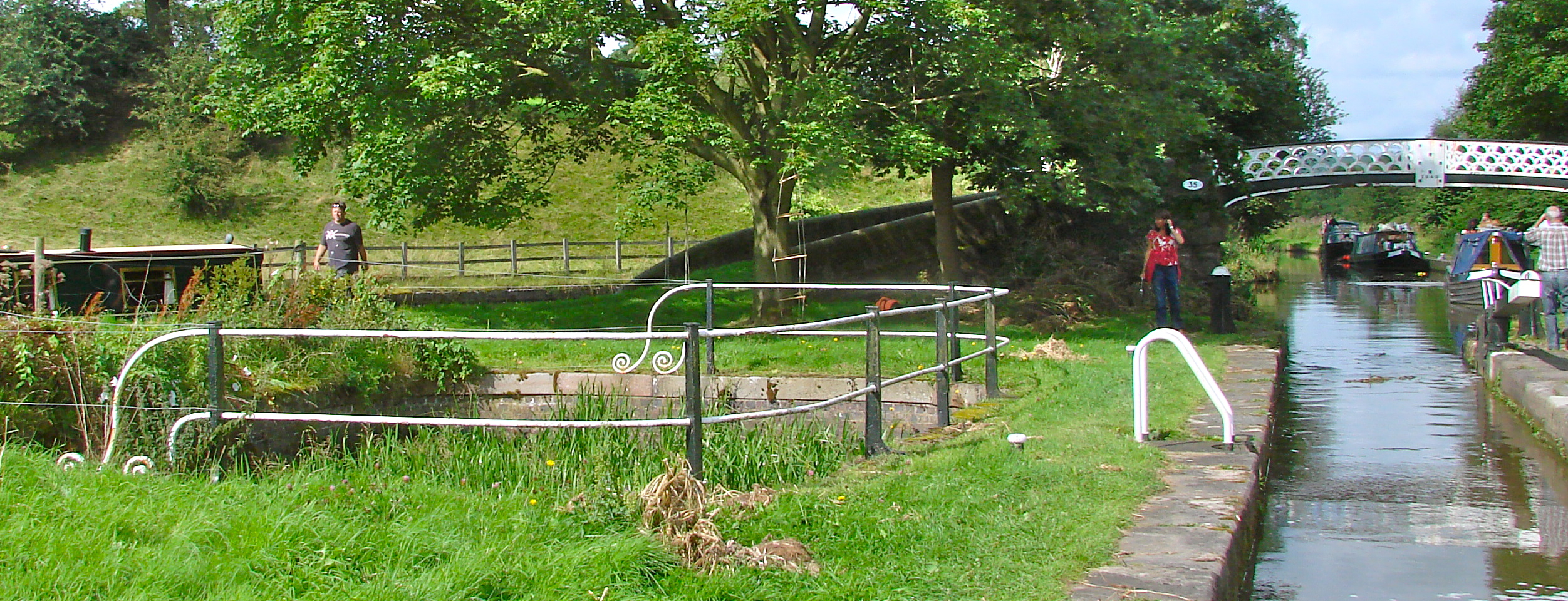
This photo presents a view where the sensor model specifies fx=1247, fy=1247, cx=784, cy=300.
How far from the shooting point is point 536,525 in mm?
5020

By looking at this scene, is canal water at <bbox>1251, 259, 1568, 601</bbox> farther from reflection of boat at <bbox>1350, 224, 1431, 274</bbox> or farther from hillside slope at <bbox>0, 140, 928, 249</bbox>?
reflection of boat at <bbox>1350, 224, 1431, 274</bbox>

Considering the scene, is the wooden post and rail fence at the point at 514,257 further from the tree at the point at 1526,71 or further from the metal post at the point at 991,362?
the tree at the point at 1526,71

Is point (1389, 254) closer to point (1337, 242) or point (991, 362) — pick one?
point (1337, 242)

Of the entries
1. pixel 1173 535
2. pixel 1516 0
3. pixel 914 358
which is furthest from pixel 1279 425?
pixel 1516 0

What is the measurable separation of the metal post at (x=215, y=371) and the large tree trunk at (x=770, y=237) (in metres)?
9.76

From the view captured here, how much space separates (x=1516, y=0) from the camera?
4225 centimetres

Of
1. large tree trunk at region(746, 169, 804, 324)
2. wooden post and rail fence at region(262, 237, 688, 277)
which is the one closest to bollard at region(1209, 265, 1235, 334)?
large tree trunk at region(746, 169, 804, 324)

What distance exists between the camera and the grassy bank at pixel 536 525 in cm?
432

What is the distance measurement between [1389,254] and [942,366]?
123 feet

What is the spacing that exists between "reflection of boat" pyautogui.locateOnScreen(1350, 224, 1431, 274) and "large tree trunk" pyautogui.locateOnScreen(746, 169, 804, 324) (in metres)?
31.8

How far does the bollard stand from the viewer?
1562cm

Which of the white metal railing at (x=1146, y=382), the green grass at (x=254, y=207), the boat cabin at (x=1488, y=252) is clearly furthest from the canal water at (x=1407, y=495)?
the green grass at (x=254, y=207)

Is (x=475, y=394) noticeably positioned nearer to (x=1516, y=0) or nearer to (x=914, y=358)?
(x=914, y=358)

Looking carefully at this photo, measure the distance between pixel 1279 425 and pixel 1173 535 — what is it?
5355mm
